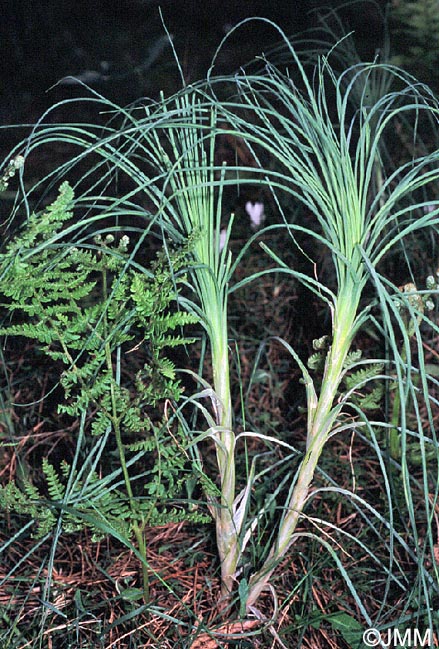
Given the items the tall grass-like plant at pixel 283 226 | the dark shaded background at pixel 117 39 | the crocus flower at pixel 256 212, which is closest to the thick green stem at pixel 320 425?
the tall grass-like plant at pixel 283 226

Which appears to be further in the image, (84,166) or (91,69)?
(91,69)

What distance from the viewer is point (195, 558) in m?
1.37

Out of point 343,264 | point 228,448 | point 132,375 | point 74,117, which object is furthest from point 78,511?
point 74,117

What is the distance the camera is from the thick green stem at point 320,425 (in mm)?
1076

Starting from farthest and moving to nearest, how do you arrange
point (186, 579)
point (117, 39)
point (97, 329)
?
point (117, 39), point (186, 579), point (97, 329)

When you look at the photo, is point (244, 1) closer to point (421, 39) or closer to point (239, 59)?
point (239, 59)

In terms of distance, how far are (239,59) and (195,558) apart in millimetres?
2111

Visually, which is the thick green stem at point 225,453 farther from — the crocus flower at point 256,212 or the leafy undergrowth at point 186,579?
A: the crocus flower at point 256,212

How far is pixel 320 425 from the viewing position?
43.8 inches

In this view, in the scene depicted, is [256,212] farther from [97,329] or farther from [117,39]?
[117,39]

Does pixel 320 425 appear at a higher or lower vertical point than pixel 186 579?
higher
